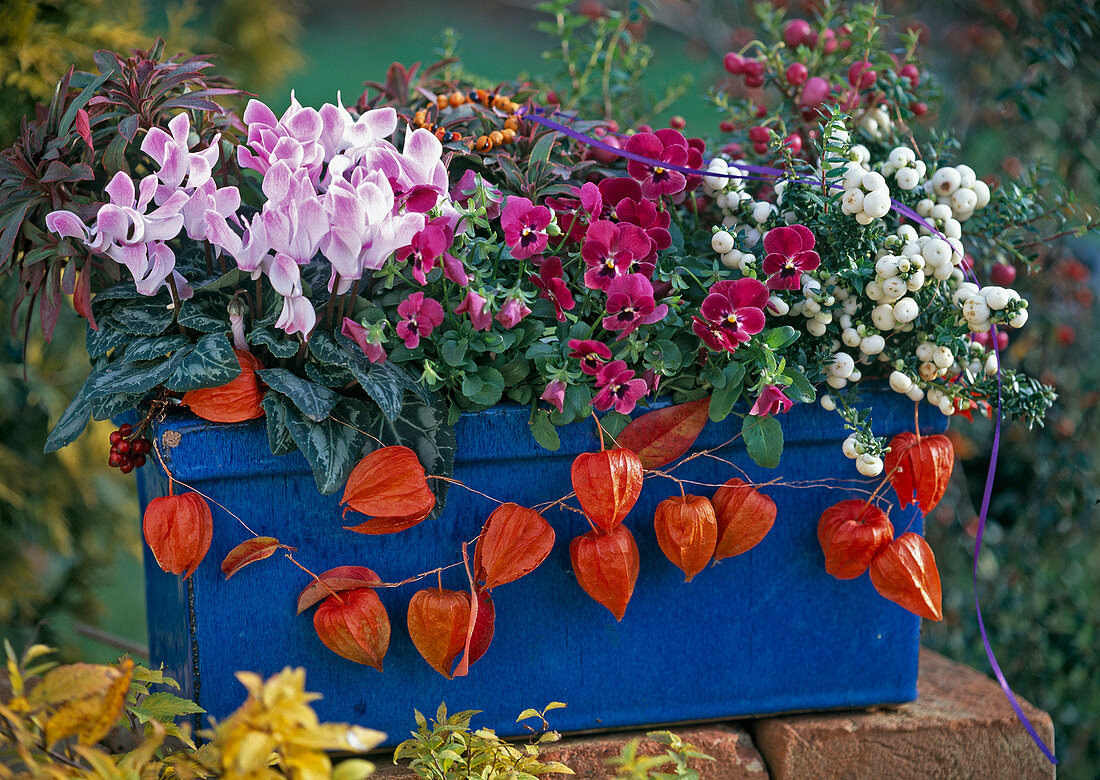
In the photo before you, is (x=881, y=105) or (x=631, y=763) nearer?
(x=631, y=763)

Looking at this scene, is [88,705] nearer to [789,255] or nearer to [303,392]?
[303,392]

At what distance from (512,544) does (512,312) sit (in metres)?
0.21

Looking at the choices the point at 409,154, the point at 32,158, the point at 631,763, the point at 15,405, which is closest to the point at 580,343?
the point at 409,154

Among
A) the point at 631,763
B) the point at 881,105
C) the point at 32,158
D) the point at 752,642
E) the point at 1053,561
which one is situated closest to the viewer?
the point at 631,763

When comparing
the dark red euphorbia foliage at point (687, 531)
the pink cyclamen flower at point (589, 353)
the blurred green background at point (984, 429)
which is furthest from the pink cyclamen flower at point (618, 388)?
the blurred green background at point (984, 429)

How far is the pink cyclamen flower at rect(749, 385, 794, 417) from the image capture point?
83 centimetres

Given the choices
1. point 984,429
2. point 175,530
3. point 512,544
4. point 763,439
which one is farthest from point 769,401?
point 984,429

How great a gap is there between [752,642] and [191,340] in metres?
0.65

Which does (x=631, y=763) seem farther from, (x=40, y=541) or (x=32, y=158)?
(x=40, y=541)

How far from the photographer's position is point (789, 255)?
2.72ft

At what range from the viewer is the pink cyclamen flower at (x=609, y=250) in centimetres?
80

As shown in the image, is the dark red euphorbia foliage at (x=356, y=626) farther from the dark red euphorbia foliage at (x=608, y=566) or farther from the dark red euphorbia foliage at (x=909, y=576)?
the dark red euphorbia foliage at (x=909, y=576)

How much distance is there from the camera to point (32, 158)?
0.84 metres

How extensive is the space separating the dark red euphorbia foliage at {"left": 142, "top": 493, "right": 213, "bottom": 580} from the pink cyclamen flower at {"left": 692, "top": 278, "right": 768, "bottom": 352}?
47 cm
